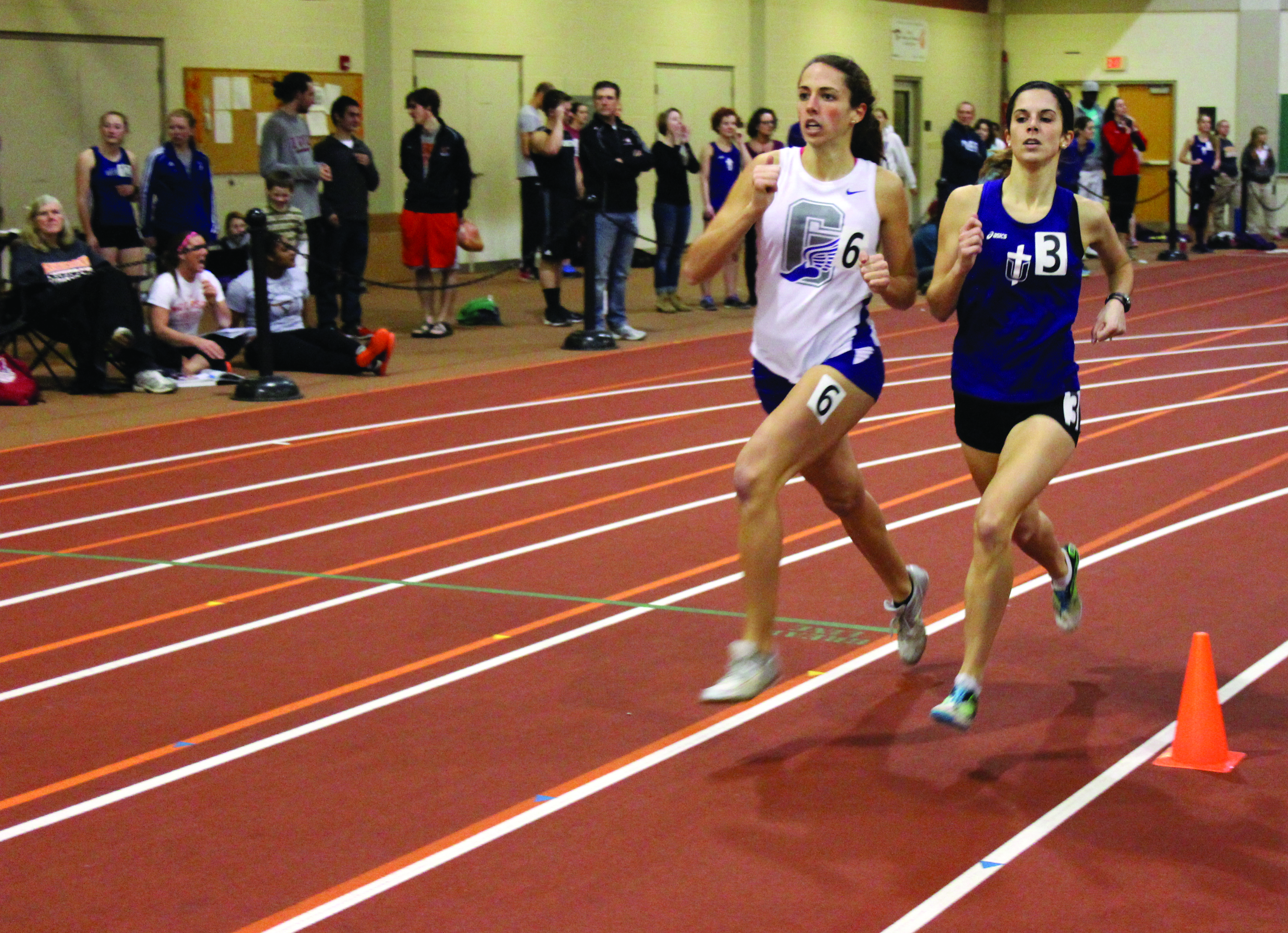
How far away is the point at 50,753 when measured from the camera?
4832 millimetres

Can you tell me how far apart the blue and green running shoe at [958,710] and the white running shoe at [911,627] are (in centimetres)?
85

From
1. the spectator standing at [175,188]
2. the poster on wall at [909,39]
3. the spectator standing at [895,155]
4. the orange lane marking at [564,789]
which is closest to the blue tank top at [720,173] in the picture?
the spectator standing at [895,155]

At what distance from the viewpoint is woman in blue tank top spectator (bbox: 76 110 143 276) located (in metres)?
12.5

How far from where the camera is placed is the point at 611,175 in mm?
14109

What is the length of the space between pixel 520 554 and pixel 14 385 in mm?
5544

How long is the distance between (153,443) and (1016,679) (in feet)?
20.3

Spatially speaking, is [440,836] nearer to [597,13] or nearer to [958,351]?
[958,351]

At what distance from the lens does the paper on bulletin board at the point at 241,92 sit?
677 inches

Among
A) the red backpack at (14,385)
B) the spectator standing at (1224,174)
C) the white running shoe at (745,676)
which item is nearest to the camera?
the white running shoe at (745,676)

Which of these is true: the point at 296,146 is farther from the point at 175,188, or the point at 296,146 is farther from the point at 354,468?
the point at 354,468

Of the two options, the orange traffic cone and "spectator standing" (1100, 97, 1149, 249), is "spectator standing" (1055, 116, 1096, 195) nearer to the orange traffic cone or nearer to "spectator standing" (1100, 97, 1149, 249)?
"spectator standing" (1100, 97, 1149, 249)

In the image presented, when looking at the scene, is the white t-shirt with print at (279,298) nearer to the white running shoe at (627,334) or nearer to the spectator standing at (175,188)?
the spectator standing at (175,188)

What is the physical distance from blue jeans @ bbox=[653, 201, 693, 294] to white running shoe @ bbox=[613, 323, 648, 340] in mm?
1296

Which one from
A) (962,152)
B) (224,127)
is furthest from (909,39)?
(224,127)
